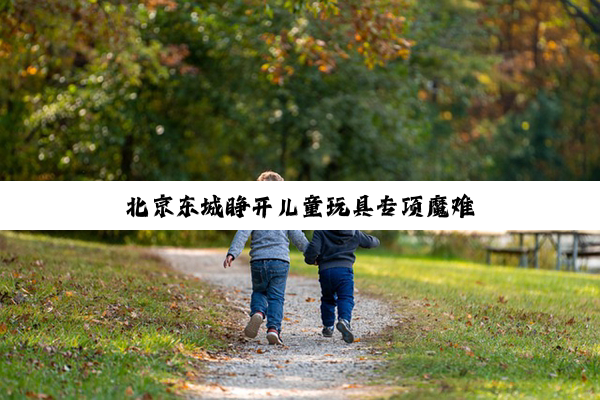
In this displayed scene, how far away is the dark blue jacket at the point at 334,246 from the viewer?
27.6ft

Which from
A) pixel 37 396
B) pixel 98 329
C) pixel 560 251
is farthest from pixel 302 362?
pixel 560 251

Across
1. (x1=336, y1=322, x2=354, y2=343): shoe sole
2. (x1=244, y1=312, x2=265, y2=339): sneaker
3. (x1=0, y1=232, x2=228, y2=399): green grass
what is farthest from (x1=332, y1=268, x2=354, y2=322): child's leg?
(x1=0, y1=232, x2=228, y2=399): green grass

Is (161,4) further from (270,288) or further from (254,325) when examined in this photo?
(254,325)

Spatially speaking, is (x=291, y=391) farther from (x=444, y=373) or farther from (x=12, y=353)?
(x=12, y=353)

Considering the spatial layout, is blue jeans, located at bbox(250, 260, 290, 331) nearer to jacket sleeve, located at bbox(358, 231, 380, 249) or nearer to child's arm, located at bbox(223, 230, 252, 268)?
child's arm, located at bbox(223, 230, 252, 268)

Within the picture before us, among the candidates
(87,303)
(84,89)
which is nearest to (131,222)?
(87,303)

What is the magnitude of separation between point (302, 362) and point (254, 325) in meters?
0.89

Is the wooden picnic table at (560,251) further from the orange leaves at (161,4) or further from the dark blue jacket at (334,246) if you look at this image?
the dark blue jacket at (334,246)

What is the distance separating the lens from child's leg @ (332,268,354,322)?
837 centimetres

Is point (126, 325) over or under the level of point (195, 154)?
under

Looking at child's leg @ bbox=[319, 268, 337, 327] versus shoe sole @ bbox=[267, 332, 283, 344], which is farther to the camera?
child's leg @ bbox=[319, 268, 337, 327]

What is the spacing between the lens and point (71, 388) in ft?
20.3

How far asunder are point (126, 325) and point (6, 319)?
3.59 ft

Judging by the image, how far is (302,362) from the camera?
24.5 ft
